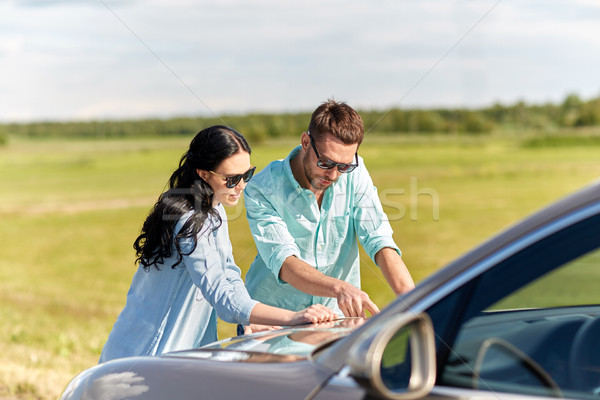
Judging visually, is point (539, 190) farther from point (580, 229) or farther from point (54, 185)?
point (580, 229)

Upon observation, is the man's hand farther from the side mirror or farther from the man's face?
the side mirror

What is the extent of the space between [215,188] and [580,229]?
1.91 m

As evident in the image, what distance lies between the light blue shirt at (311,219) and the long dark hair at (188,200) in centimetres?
34

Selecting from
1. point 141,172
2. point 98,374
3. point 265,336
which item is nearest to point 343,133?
point 265,336

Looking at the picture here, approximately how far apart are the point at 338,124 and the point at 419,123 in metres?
63.1

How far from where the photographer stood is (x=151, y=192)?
69.6 m

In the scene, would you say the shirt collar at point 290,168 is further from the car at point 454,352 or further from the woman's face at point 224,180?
the car at point 454,352

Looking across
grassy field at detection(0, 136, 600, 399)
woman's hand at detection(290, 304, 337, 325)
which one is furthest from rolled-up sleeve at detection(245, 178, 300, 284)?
grassy field at detection(0, 136, 600, 399)

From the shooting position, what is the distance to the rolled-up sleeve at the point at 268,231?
10.6 ft

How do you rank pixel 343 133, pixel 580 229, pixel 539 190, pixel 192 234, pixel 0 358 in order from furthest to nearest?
pixel 539 190 → pixel 0 358 → pixel 343 133 → pixel 192 234 → pixel 580 229

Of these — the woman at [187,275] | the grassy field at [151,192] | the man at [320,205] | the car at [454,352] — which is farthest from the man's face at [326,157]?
the grassy field at [151,192]

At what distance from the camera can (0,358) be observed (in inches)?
231

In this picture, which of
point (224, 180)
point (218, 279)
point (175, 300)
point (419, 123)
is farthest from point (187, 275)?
point (419, 123)

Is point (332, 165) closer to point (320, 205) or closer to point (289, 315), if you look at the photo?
point (320, 205)
